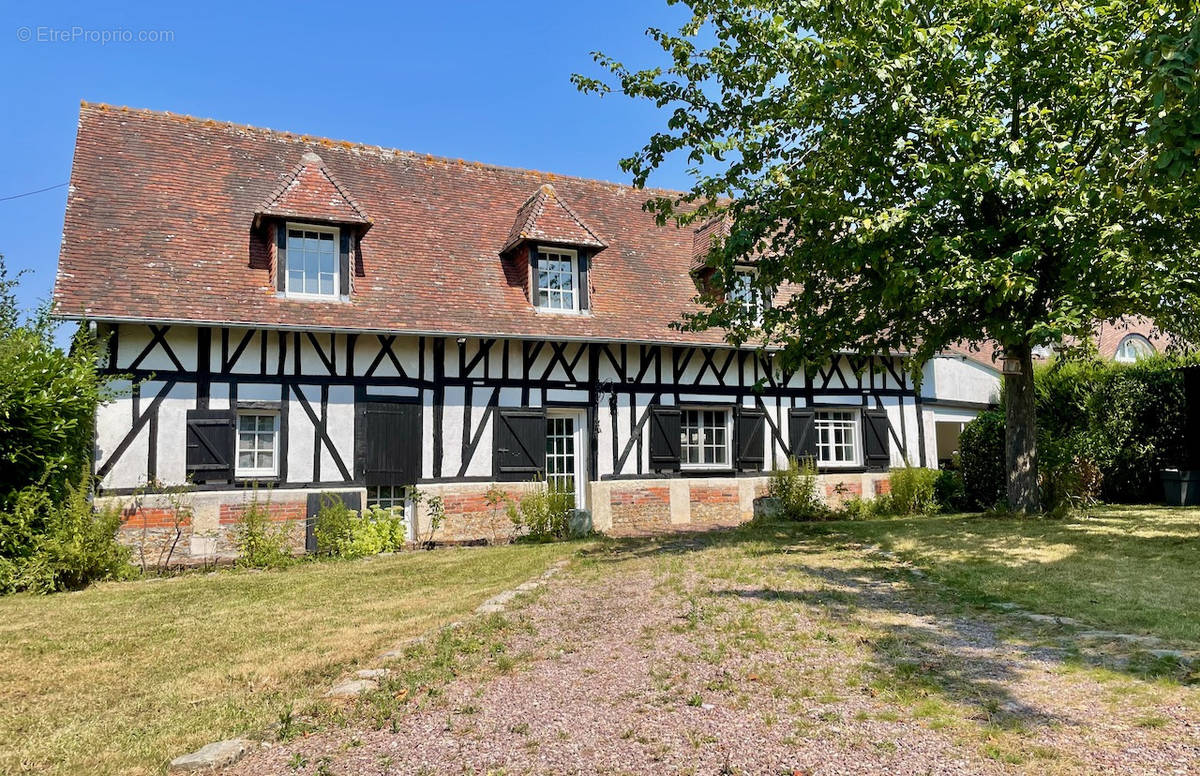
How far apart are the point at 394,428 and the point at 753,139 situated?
20.8 feet

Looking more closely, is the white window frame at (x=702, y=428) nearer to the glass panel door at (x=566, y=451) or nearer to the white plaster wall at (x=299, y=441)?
the glass panel door at (x=566, y=451)

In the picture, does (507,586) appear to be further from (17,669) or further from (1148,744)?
(1148,744)

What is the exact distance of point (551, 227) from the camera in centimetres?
1302

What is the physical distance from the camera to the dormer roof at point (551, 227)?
12836mm

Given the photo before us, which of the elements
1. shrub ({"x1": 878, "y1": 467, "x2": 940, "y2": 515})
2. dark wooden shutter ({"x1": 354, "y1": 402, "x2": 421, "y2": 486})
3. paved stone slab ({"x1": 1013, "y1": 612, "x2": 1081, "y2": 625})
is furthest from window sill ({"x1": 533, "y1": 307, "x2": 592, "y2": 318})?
paved stone slab ({"x1": 1013, "y1": 612, "x2": 1081, "y2": 625})

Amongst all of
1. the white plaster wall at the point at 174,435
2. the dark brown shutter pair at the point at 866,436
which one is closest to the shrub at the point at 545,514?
the white plaster wall at the point at 174,435

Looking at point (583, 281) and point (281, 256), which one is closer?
point (281, 256)

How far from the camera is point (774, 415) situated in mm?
14258

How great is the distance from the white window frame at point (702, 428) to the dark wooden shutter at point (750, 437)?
0.42 feet

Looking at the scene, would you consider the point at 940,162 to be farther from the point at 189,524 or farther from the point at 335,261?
the point at 189,524

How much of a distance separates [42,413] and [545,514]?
6.03 meters

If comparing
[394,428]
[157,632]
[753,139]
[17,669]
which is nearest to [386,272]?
[394,428]

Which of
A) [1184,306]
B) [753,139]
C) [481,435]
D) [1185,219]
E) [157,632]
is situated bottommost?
[157,632]

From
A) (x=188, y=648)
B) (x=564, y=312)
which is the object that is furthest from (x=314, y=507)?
(x=188, y=648)
